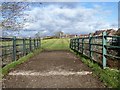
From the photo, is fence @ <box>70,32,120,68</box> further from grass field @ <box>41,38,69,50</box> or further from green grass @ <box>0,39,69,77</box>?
grass field @ <box>41,38,69,50</box>

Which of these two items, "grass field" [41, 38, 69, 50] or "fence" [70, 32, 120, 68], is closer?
"fence" [70, 32, 120, 68]

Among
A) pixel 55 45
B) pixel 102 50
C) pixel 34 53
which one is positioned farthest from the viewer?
pixel 55 45

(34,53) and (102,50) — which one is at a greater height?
(102,50)

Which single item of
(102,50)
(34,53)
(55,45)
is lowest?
(55,45)

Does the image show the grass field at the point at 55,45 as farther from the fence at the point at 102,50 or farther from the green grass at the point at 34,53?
the fence at the point at 102,50

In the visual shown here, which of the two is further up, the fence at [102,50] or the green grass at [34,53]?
the fence at [102,50]

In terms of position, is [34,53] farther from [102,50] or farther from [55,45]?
[55,45]

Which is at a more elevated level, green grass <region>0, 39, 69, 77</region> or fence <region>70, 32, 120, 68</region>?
fence <region>70, 32, 120, 68</region>

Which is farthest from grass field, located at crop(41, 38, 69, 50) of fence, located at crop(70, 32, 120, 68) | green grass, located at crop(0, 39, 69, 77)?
fence, located at crop(70, 32, 120, 68)

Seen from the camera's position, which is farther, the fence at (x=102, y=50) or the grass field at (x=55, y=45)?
the grass field at (x=55, y=45)

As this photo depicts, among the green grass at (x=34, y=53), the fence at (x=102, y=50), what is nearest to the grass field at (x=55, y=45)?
the green grass at (x=34, y=53)

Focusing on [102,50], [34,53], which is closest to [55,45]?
[34,53]

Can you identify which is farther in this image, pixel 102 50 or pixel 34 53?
pixel 34 53

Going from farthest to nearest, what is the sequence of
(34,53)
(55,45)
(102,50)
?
(55,45) < (34,53) < (102,50)
